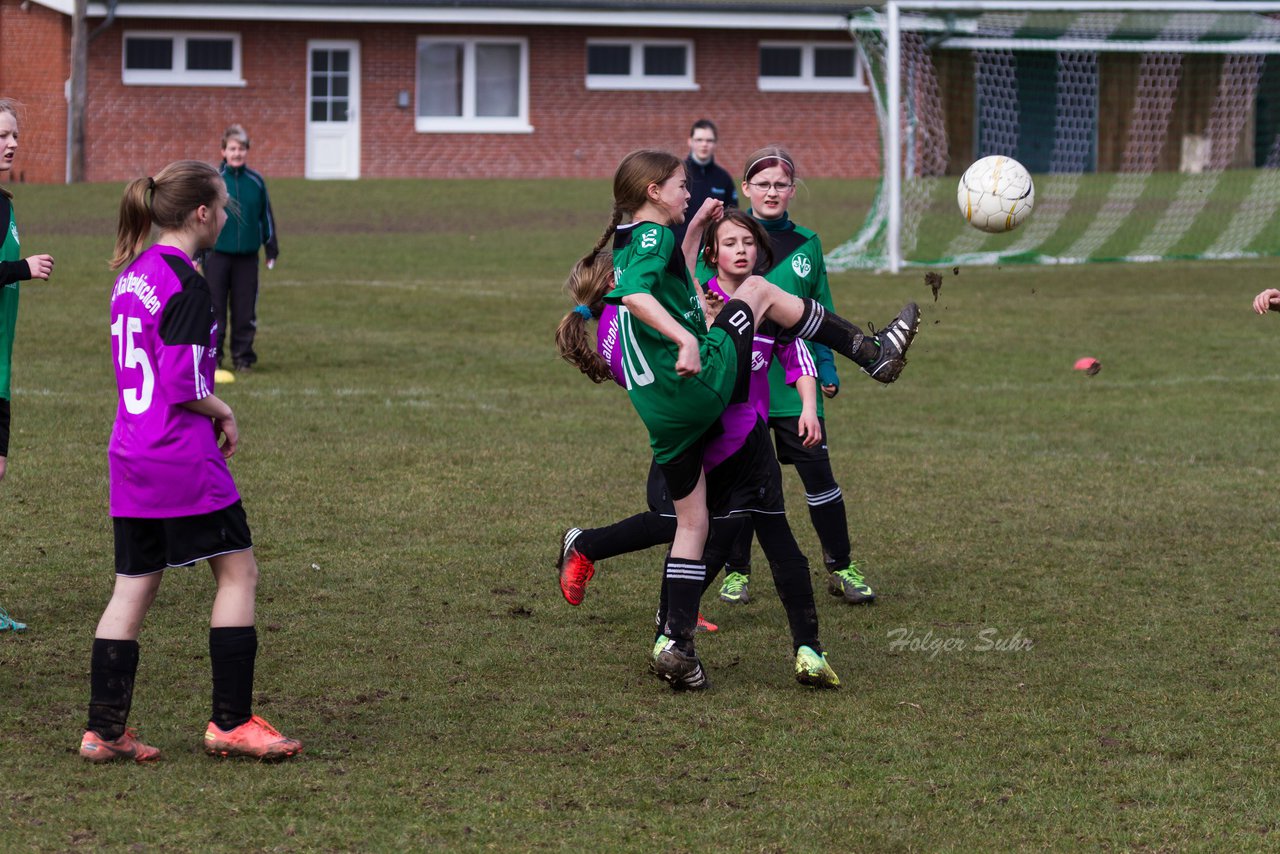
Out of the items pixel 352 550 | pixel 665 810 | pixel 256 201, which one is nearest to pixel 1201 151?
pixel 256 201

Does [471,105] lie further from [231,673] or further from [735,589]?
[231,673]

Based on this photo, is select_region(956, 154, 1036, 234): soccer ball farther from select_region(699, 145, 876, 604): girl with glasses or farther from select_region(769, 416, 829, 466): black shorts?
select_region(769, 416, 829, 466): black shorts

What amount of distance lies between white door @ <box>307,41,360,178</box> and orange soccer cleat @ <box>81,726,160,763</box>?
28209mm

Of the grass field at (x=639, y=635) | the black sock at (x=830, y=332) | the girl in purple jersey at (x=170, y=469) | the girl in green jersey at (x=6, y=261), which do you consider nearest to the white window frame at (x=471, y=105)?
the grass field at (x=639, y=635)

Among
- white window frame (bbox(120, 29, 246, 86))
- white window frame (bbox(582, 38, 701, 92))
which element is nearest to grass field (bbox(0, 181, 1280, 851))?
white window frame (bbox(120, 29, 246, 86))

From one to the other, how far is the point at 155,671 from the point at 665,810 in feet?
6.95

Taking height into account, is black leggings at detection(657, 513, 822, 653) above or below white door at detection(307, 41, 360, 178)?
below

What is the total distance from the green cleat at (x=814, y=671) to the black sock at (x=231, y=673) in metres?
1.87

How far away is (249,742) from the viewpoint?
15.3 feet

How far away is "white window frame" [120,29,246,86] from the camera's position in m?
30.7

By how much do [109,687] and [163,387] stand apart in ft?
2.91

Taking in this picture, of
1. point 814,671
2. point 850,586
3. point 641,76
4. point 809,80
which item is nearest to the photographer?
point 814,671

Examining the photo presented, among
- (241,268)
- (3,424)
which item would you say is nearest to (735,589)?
(3,424)

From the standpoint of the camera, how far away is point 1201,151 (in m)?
34.8
